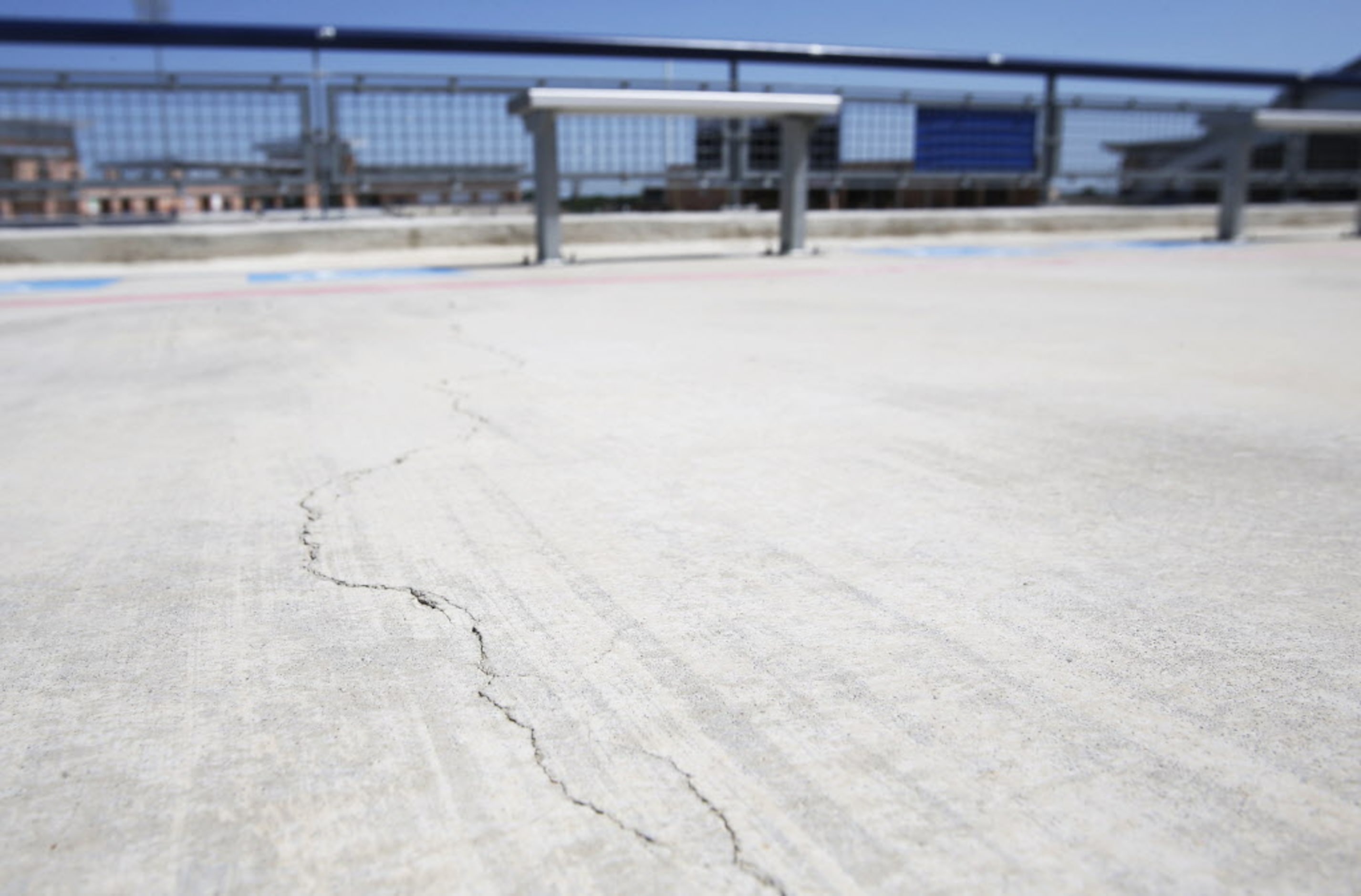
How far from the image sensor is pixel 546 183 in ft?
37.9

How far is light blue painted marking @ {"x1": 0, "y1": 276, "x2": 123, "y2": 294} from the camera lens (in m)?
10.1

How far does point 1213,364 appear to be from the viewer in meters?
5.15

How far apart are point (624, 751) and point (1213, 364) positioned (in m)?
4.51

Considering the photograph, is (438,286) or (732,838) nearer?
(732,838)

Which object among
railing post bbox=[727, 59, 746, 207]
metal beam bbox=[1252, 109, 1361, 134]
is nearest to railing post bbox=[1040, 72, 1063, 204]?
metal beam bbox=[1252, 109, 1361, 134]

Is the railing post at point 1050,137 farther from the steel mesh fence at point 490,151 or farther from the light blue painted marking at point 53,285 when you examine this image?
the light blue painted marking at point 53,285

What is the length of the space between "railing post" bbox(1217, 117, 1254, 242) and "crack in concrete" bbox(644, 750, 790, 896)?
643 inches

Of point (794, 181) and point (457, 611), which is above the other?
point (794, 181)

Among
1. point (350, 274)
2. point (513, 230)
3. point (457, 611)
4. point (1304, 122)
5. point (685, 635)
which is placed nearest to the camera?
point (685, 635)

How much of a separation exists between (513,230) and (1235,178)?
10.5 m

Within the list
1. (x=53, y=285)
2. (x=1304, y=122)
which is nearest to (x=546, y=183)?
(x=53, y=285)

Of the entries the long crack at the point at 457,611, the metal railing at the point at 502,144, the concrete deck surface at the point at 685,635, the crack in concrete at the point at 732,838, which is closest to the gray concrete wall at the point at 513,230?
the metal railing at the point at 502,144

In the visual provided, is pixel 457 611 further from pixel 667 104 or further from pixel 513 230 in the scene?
pixel 513 230

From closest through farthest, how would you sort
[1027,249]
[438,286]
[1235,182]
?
[438,286] < [1027,249] < [1235,182]
